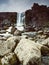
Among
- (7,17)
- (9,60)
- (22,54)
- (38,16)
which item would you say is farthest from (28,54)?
(7,17)

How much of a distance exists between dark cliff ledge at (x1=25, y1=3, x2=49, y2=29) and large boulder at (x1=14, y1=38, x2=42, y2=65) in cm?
913

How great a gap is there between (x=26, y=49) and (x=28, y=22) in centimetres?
1050

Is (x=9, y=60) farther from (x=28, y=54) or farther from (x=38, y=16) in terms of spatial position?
(x=38, y=16)

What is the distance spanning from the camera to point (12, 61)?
103 inches

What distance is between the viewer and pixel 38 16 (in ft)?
41.7

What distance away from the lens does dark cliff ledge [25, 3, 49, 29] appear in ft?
40.3

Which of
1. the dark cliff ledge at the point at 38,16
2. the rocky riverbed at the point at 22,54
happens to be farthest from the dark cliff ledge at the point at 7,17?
the rocky riverbed at the point at 22,54

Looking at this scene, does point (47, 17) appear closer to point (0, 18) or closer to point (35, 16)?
point (35, 16)

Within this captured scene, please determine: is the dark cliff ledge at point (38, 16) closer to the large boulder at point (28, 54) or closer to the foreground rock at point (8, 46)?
the foreground rock at point (8, 46)

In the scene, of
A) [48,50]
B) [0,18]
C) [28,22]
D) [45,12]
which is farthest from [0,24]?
[48,50]

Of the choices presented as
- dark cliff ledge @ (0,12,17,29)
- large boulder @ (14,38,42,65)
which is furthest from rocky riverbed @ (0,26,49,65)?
dark cliff ledge @ (0,12,17,29)

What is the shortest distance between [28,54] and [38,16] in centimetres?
1039

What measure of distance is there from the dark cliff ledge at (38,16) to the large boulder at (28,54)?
29.9 feet

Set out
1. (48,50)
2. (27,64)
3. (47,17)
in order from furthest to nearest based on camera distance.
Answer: (47,17) → (48,50) → (27,64)
